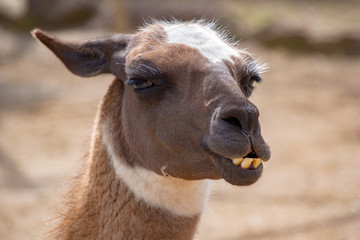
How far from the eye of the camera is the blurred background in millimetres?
6238

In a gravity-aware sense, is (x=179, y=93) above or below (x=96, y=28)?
above

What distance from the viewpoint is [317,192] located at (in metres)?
6.83

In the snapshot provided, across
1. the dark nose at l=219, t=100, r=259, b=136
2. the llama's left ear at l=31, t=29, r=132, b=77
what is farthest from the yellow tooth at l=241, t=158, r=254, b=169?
the llama's left ear at l=31, t=29, r=132, b=77

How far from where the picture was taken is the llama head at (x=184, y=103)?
268 cm

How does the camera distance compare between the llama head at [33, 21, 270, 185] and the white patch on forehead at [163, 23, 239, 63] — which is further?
the white patch on forehead at [163, 23, 239, 63]

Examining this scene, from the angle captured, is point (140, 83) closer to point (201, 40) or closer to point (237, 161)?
point (201, 40)

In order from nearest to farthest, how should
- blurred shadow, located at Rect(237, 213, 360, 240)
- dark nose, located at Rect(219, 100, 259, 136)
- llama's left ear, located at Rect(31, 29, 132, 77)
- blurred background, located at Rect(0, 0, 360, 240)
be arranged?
dark nose, located at Rect(219, 100, 259, 136) → llama's left ear, located at Rect(31, 29, 132, 77) → blurred shadow, located at Rect(237, 213, 360, 240) → blurred background, located at Rect(0, 0, 360, 240)

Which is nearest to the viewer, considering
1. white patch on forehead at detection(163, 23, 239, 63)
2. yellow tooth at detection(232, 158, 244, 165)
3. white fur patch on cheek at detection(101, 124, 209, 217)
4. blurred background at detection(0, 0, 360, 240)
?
yellow tooth at detection(232, 158, 244, 165)

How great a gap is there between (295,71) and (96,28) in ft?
16.5

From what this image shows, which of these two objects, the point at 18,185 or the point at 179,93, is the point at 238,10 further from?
the point at 179,93

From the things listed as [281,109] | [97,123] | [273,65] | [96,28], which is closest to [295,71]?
[273,65]

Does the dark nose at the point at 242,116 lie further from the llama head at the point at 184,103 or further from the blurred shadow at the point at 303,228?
the blurred shadow at the point at 303,228

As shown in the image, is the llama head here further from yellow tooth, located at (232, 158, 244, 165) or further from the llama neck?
the llama neck

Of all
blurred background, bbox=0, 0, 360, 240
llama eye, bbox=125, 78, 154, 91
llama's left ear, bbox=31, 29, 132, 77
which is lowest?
blurred background, bbox=0, 0, 360, 240
